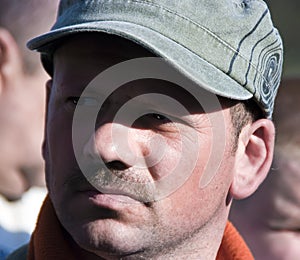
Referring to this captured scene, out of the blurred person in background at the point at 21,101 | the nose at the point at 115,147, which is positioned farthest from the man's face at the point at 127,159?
the blurred person in background at the point at 21,101

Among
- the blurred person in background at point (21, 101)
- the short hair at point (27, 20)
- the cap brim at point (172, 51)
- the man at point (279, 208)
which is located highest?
the cap brim at point (172, 51)

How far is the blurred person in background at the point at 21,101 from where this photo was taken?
288 cm

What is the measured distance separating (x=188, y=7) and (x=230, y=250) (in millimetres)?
610

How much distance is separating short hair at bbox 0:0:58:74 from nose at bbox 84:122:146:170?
1143mm

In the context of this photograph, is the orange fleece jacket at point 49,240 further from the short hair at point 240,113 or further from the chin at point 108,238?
the short hair at point 240,113

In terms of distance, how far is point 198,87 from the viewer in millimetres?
1855

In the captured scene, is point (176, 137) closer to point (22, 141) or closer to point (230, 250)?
point (230, 250)

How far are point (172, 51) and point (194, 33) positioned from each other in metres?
0.08

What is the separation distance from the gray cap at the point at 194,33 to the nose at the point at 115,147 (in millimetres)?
161

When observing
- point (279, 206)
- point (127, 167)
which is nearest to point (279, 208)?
point (279, 206)

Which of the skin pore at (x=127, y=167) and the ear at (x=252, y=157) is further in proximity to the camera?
the ear at (x=252, y=157)

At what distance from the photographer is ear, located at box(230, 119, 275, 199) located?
2.04m

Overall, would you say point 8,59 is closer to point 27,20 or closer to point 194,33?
point 27,20

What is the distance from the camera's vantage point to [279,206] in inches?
113
